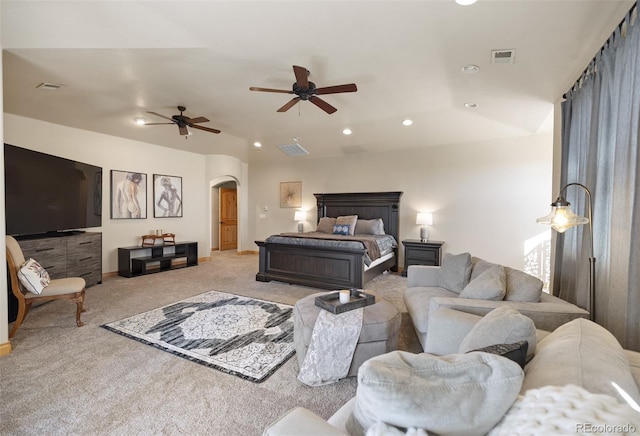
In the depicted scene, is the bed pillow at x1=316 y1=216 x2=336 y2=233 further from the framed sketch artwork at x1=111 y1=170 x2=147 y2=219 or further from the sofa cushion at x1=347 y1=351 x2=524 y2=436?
the sofa cushion at x1=347 y1=351 x2=524 y2=436

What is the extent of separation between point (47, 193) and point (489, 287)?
5.31m

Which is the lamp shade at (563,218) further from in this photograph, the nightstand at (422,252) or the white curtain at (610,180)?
the nightstand at (422,252)

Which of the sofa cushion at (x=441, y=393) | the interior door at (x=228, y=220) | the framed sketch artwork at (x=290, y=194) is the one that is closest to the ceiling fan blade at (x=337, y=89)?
the sofa cushion at (x=441, y=393)

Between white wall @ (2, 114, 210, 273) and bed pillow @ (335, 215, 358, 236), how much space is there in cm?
339

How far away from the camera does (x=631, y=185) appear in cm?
176

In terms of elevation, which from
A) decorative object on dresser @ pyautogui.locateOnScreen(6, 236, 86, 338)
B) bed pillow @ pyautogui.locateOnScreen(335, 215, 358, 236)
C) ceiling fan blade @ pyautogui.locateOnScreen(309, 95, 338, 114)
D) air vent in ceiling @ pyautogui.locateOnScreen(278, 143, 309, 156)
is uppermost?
air vent in ceiling @ pyautogui.locateOnScreen(278, 143, 309, 156)

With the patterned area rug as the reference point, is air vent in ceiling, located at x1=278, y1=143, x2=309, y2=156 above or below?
above

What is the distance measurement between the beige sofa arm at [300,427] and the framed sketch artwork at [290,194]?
669 cm

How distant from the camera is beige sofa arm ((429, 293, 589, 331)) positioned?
1.94 m

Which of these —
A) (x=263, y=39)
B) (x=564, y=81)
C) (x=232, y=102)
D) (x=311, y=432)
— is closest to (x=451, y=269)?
(x=564, y=81)

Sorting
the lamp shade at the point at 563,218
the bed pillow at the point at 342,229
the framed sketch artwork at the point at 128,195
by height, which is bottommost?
the bed pillow at the point at 342,229

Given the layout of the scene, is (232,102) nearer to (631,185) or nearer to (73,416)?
(73,416)

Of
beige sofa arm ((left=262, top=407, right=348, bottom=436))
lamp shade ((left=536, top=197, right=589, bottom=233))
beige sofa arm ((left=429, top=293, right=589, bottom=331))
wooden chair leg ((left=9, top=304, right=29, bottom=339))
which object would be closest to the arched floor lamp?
lamp shade ((left=536, top=197, right=589, bottom=233))

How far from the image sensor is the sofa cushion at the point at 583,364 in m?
0.87
